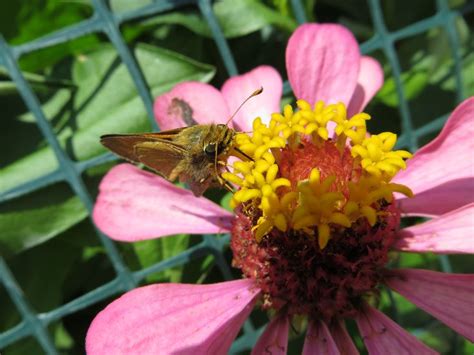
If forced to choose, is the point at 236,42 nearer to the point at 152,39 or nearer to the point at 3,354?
the point at 152,39

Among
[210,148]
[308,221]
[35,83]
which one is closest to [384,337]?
[308,221]

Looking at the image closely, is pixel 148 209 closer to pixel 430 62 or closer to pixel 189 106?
pixel 189 106

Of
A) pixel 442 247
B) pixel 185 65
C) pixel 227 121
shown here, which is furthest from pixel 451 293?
pixel 185 65

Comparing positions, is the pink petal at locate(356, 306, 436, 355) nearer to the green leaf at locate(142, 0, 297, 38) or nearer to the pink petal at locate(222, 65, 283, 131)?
the pink petal at locate(222, 65, 283, 131)

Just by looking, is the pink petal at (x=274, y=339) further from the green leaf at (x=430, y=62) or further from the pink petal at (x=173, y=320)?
the green leaf at (x=430, y=62)

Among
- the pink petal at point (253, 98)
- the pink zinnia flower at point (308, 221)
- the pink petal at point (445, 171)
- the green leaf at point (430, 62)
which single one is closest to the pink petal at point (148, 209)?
the pink zinnia flower at point (308, 221)

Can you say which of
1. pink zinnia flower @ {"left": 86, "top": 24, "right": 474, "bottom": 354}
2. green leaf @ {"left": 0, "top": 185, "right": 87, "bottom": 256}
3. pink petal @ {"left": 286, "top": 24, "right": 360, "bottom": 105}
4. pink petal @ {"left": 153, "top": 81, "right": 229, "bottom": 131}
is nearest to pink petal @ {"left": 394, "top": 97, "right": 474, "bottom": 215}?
pink zinnia flower @ {"left": 86, "top": 24, "right": 474, "bottom": 354}
